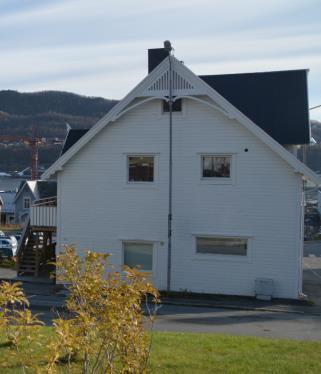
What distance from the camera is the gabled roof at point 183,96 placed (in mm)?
20109

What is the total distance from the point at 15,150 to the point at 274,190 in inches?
7331

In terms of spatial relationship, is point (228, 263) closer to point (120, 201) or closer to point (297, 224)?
point (297, 224)

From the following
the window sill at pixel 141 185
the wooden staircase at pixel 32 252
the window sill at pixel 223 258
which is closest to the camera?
the window sill at pixel 223 258

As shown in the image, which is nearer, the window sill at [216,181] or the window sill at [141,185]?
the window sill at [216,181]

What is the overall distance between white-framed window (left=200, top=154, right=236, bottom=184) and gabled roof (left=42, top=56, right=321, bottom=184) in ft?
4.88

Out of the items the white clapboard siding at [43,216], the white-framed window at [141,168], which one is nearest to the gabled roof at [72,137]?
the white clapboard siding at [43,216]

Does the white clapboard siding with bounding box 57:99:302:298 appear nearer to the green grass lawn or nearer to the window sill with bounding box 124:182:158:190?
the window sill with bounding box 124:182:158:190

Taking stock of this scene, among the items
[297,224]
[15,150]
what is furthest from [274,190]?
[15,150]

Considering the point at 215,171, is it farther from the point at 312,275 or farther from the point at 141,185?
the point at 312,275

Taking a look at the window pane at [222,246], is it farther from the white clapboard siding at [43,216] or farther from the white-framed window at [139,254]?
the white clapboard siding at [43,216]

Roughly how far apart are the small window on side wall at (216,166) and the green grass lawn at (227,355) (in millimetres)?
9761

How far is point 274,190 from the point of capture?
20.5m

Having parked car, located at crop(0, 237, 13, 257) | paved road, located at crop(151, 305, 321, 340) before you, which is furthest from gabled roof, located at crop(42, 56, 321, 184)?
parked car, located at crop(0, 237, 13, 257)

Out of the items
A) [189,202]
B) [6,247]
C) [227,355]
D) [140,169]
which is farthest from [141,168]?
[6,247]
